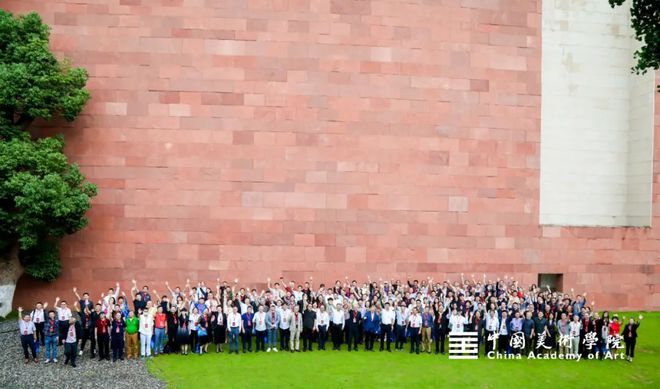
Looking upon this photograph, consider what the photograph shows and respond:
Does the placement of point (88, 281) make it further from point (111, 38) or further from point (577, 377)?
point (577, 377)

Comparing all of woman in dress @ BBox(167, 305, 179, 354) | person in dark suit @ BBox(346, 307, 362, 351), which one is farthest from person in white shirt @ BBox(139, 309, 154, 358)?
person in dark suit @ BBox(346, 307, 362, 351)

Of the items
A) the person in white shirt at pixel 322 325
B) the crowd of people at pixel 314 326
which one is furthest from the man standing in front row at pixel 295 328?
the person in white shirt at pixel 322 325

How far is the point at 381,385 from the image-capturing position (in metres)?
15.1

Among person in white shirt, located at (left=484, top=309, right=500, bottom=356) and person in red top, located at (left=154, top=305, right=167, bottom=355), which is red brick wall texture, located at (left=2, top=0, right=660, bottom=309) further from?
person in white shirt, located at (left=484, top=309, right=500, bottom=356)

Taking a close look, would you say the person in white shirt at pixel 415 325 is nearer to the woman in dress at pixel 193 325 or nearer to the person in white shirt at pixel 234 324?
the person in white shirt at pixel 234 324

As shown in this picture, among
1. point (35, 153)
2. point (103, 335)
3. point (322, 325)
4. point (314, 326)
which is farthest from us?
point (35, 153)

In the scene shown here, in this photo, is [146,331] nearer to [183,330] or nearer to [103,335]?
[183,330]

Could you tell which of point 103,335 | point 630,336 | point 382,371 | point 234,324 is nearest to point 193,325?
point 234,324

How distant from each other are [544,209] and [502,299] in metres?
7.38

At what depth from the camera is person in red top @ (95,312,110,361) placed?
16781 millimetres

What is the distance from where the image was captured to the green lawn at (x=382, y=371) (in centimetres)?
1530

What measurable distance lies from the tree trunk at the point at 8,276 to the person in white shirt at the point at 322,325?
11.0 metres

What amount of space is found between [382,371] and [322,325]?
2.82m

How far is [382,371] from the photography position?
1639cm
